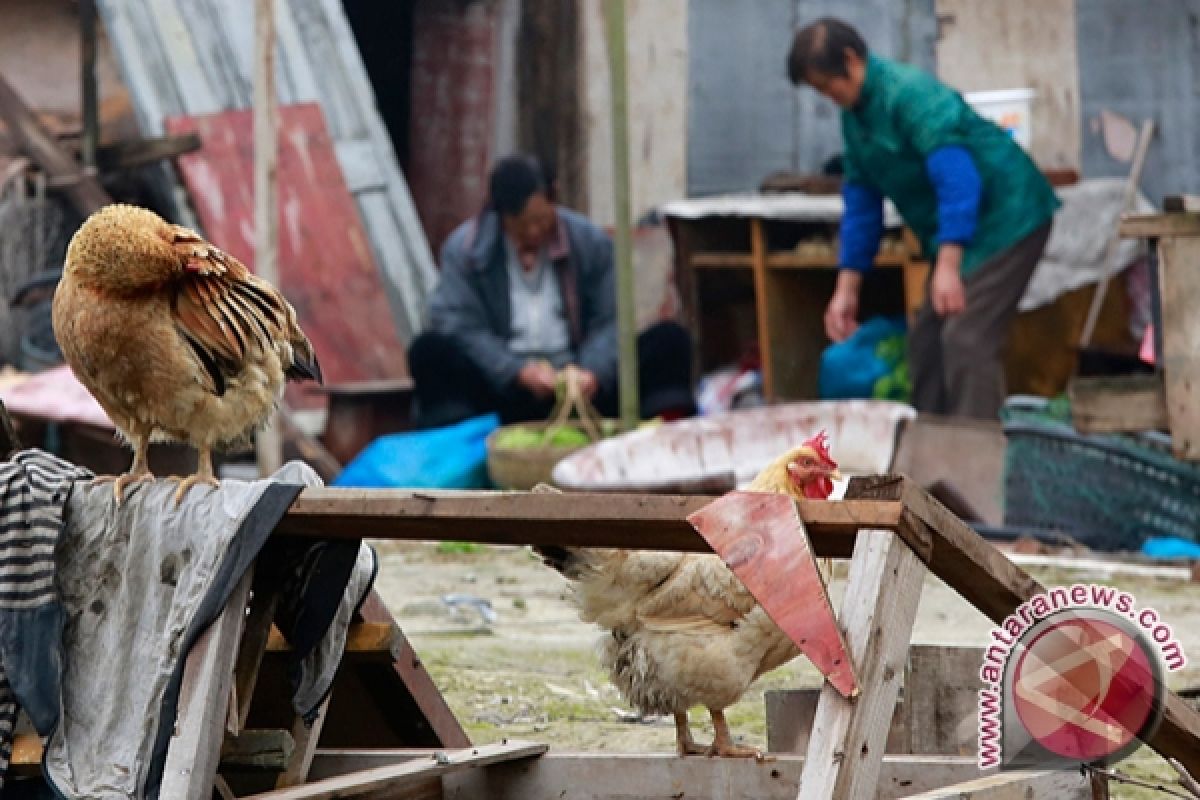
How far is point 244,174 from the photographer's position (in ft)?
39.0

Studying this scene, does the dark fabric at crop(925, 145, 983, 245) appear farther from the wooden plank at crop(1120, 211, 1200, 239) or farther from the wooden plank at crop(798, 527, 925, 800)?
the wooden plank at crop(798, 527, 925, 800)

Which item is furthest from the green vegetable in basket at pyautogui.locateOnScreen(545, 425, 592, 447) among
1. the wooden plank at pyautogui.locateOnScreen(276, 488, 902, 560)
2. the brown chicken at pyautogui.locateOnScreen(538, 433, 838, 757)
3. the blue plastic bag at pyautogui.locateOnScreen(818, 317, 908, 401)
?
the wooden plank at pyautogui.locateOnScreen(276, 488, 902, 560)

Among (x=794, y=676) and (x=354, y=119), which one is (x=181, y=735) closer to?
(x=794, y=676)

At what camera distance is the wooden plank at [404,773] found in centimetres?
417

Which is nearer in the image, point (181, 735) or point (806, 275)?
point (181, 735)

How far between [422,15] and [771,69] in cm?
219

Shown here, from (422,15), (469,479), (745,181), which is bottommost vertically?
(469,479)

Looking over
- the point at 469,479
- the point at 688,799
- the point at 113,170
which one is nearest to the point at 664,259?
the point at 469,479

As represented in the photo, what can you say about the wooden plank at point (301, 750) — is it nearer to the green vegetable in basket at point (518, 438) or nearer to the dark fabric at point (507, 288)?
the green vegetable in basket at point (518, 438)

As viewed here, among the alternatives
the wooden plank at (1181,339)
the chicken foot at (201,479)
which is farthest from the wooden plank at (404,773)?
the wooden plank at (1181,339)

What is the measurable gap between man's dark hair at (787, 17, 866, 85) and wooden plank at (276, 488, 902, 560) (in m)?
7.56

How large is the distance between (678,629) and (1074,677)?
128cm

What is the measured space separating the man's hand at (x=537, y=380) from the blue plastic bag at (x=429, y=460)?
0.98ft

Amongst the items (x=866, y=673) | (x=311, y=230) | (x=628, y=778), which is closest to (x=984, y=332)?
(x=311, y=230)
